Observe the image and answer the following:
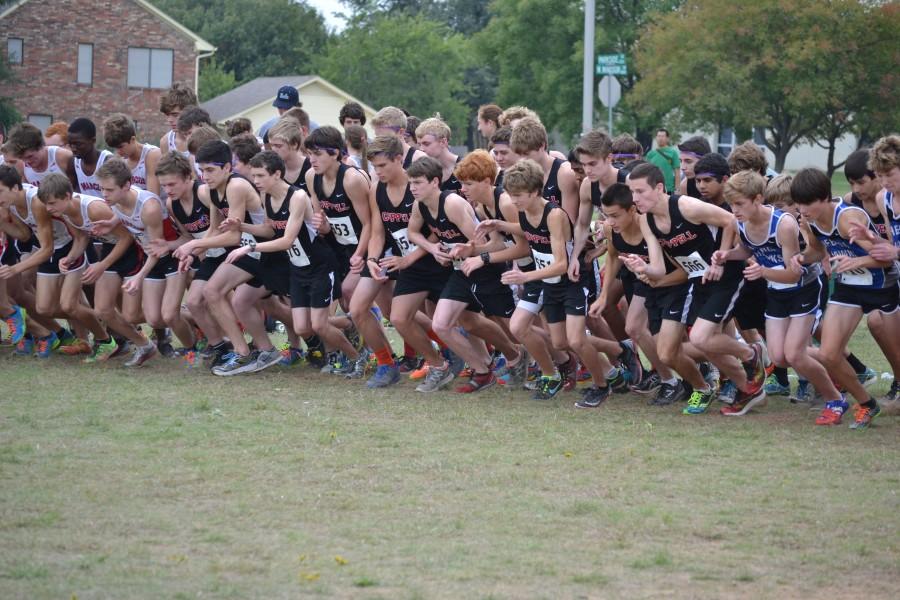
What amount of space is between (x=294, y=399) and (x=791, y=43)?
2737 cm

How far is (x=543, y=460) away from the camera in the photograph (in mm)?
7434

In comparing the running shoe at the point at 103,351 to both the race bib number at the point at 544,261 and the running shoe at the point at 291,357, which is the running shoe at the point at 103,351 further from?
the race bib number at the point at 544,261

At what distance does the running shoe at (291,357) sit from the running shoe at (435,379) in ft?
5.12

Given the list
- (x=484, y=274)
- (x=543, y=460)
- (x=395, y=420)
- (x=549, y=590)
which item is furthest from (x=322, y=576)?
(x=484, y=274)

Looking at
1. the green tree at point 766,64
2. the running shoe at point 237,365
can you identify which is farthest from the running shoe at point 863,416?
the green tree at point 766,64

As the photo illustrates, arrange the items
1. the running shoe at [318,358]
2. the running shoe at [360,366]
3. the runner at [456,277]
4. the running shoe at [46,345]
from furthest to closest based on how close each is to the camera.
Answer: the running shoe at [46,345] → the running shoe at [318,358] → the running shoe at [360,366] → the runner at [456,277]

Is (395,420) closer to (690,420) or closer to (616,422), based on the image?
(616,422)

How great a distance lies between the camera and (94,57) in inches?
2004

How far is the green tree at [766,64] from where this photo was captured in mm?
33031

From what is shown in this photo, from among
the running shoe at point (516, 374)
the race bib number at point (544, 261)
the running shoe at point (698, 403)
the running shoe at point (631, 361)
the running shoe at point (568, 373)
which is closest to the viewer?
the running shoe at point (698, 403)

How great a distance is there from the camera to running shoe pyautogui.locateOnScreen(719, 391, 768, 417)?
900cm

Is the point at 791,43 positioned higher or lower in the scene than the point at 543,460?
higher

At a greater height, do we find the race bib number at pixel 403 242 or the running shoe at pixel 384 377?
the race bib number at pixel 403 242

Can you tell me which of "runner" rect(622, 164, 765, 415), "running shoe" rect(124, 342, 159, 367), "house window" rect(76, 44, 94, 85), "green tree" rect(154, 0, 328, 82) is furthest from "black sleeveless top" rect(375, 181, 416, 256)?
"green tree" rect(154, 0, 328, 82)
